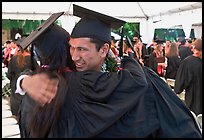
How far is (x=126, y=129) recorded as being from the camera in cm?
144

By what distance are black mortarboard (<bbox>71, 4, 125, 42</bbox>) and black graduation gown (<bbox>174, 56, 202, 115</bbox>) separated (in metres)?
3.64

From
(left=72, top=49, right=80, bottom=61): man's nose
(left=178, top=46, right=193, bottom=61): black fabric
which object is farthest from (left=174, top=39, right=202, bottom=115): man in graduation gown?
(left=72, top=49, right=80, bottom=61): man's nose

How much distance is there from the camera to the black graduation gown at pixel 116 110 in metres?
1.42

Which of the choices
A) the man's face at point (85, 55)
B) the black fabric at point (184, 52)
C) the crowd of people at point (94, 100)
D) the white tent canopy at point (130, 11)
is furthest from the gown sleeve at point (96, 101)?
the white tent canopy at point (130, 11)

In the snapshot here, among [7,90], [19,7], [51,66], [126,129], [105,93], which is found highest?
[19,7]

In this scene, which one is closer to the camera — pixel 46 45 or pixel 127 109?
pixel 127 109

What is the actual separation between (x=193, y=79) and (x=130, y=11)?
851 cm

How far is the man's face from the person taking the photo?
5.30ft

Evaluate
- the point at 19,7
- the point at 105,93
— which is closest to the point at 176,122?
the point at 105,93

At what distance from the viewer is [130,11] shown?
13.6 m

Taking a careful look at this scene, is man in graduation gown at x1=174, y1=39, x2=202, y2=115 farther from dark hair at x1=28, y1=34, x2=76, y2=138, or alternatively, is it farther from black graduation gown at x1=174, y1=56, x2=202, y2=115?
dark hair at x1=28, y1=34, x2=76, y2=138

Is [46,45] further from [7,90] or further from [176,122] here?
[7,90]

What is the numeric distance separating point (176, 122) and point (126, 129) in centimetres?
25

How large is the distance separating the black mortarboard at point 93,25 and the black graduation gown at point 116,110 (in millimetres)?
318
